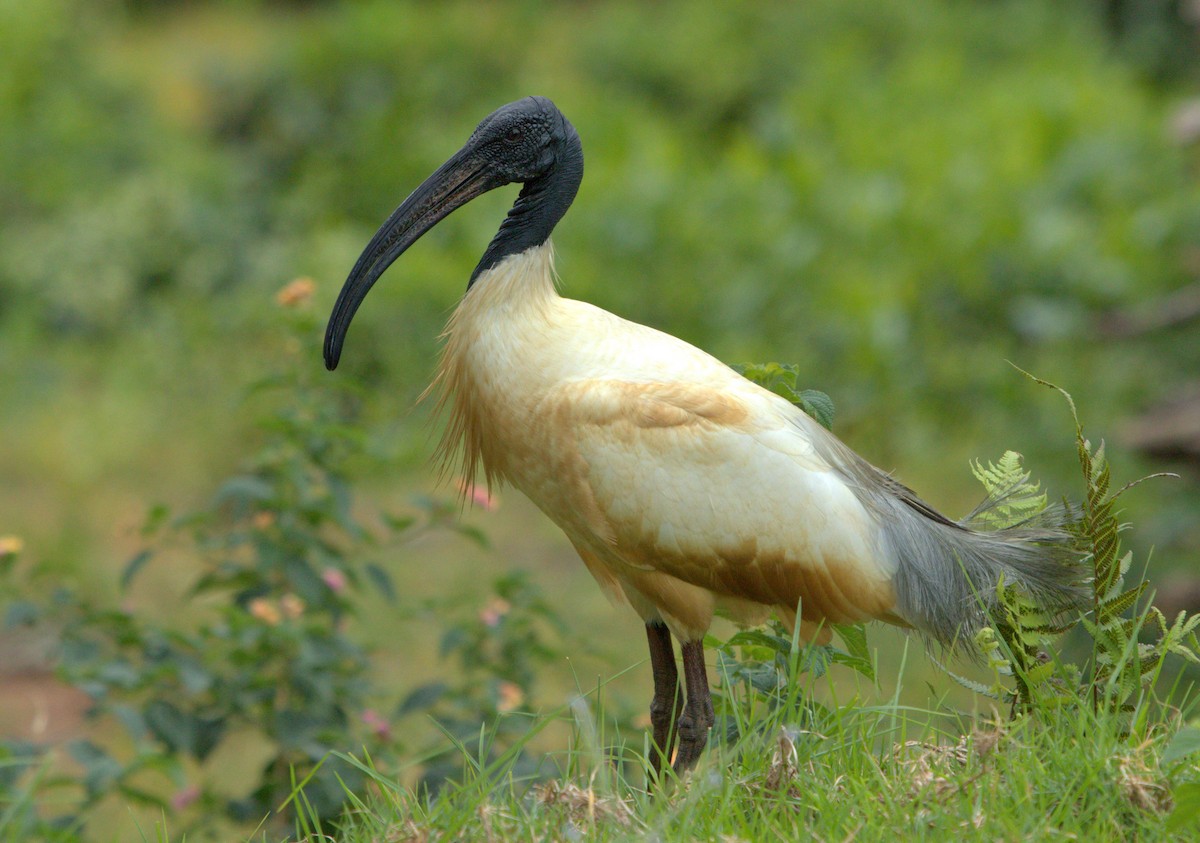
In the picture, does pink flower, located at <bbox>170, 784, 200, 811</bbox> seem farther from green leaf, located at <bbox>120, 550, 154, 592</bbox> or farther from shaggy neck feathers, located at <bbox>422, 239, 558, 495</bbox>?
shaggy neck feathers, located at <bbox>422, 239, 558, 495</bbox>

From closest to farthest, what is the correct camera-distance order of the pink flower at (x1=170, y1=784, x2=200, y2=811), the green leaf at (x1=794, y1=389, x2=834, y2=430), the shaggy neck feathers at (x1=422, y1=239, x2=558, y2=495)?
the shaggy neck feathers at (x1=422, y1=239, x2=558, y2=495), the green leaf at (x1=794, y1=389, x2=834, y2=430), the pink flower at (x1=170, y1=784, x2=200, y2=811)

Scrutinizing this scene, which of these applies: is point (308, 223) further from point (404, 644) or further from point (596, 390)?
point (596, 390)

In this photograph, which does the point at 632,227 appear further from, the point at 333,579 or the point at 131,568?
the point at 131,568

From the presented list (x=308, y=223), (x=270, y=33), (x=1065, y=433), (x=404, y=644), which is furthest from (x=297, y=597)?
(x=270, y=33)

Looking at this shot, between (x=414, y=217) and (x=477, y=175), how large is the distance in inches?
6.9

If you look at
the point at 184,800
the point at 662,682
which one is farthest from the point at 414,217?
the point at 184,800

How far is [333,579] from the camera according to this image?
13.6 feet

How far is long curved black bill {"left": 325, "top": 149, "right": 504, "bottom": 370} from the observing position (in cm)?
331

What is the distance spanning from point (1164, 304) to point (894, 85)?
156 inches

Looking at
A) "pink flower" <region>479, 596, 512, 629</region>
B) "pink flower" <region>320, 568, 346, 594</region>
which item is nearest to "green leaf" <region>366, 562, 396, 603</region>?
"pink flower" <region>320, 568, 346, 594</region>

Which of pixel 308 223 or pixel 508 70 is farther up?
pixel 508 70

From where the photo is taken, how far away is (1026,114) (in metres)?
10.8

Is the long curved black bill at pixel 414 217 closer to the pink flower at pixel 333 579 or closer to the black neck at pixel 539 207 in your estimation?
the black neck at pixel 539 207

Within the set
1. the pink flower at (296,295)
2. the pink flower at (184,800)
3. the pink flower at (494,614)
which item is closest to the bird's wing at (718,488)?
the pink flower at (494,614)
